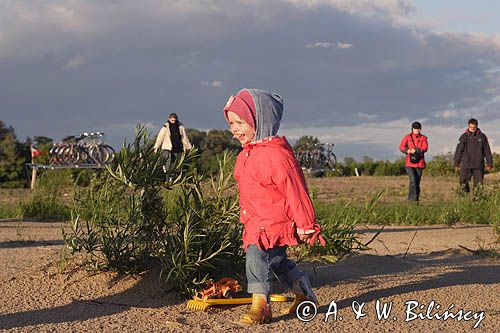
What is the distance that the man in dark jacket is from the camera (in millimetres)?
15199

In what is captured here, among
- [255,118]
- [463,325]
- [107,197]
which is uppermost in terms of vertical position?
[255,118]

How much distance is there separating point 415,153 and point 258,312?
10.8 meters

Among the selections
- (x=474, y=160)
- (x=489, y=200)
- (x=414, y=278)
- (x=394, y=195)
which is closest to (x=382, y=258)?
(x=414, y=278)

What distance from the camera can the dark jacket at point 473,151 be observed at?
15.2m

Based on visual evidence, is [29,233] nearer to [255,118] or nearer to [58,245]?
[58,245]

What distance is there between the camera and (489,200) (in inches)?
479

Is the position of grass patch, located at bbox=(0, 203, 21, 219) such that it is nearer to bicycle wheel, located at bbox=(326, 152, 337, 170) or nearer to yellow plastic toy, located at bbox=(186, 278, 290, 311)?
yellow plastic toy, located at bbox=(186, 278, 290, 311)

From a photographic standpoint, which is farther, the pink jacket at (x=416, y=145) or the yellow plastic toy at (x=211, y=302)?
the pink jacket at (x=416, y=145)

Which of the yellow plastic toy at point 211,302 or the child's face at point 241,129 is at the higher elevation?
the child's face at point 241,129

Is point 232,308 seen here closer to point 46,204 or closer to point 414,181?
point 46,204

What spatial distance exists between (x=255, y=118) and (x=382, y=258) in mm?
2507

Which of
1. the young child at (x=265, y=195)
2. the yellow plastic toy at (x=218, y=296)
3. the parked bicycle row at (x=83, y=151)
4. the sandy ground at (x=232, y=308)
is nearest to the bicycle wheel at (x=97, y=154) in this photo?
the parked bicycle row at (x=83, y=151)

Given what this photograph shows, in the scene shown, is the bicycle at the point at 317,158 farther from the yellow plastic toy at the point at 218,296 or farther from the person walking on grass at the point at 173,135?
the yellow plastic toy at the point at 218,296

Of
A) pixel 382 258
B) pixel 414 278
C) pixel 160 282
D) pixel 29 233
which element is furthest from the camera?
pixel 29 233
